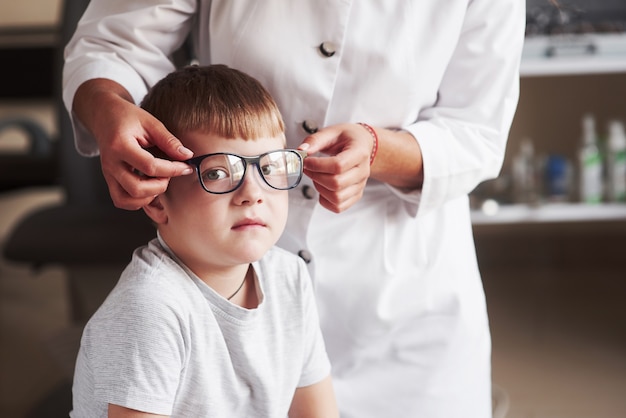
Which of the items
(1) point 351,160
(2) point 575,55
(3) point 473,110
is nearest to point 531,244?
(2) point 575,55

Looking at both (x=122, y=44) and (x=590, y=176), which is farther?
(x=590, y=176)

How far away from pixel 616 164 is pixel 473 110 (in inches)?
74.6

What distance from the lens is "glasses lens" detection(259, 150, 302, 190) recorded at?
3.48 feet

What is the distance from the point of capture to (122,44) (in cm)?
129

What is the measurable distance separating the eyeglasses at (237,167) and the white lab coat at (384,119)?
21 cm

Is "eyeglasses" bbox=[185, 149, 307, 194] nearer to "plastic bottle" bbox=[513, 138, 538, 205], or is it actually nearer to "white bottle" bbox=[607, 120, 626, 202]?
"plastic bottle" bbox=[513, 138, 538, 205]

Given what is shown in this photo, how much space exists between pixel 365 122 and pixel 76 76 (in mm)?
418

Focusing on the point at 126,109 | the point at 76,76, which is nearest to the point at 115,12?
the point at 76,76

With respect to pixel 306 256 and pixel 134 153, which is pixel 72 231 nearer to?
pixel 306 256

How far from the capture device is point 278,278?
48.0 inches

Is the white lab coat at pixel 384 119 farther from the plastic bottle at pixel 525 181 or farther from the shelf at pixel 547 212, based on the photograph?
the plastic bottle at pixel 525 181

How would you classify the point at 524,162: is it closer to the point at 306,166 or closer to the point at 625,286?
the point at 625,286

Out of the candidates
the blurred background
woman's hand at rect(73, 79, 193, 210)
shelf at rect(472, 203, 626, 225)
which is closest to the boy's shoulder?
woman's hand at rect(73, 79, 193, 210)

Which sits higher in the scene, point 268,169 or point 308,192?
point 268,169
